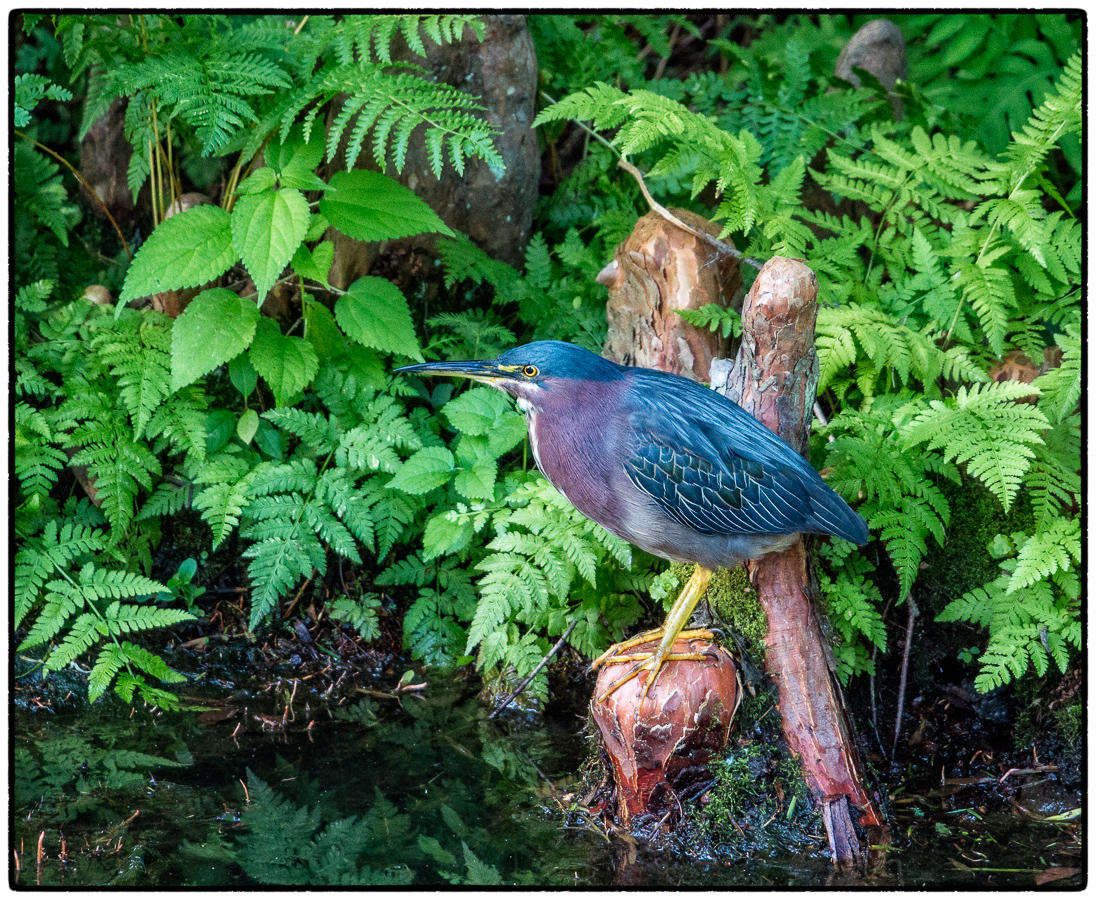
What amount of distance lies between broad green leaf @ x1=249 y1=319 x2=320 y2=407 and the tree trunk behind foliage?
1.95 m

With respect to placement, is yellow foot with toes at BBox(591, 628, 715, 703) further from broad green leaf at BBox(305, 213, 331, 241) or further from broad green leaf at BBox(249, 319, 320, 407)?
broad green leaf at BBox(305, 213, 331, 241)

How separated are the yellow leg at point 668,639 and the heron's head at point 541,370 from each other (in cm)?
85

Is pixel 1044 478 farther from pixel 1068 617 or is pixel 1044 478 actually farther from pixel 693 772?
pixel 693 772

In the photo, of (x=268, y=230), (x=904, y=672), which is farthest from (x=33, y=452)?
(x=904, y=672)

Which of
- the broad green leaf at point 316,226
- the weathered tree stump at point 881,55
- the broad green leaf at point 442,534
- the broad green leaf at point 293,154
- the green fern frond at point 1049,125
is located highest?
the weathered tree stump at point 881,55

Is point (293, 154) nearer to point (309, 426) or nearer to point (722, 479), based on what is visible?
point (309, 426)

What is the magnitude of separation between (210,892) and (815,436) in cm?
297

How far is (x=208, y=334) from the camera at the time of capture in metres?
4.50

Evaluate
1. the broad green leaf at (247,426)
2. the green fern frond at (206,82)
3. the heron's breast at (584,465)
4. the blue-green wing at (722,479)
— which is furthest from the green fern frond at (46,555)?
the blue-green wing at (722,479)

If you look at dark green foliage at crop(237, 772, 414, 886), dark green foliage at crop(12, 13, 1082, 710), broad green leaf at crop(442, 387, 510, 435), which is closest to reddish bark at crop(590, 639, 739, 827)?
dark green foliage at crop(12, 13, 1082, 710)

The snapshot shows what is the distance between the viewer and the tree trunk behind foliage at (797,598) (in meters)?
3.73

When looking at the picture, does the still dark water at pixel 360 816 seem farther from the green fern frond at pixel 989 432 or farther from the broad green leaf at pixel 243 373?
the broad green leaf at pixel 243 373

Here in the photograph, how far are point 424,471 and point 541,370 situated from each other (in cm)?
104

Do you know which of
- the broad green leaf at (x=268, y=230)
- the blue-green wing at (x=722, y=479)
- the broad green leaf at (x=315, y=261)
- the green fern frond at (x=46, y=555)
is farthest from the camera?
the broad green leaf at (x=315, y=261)
